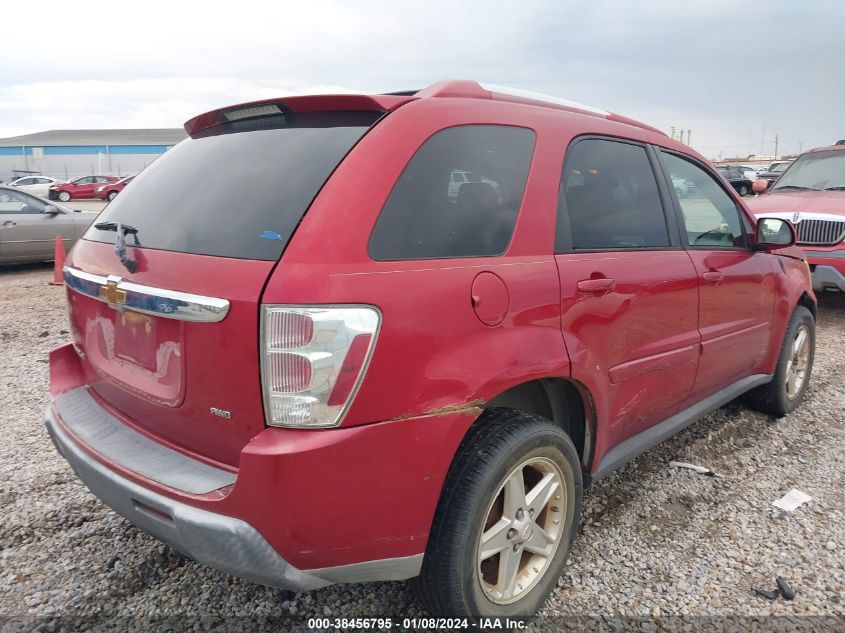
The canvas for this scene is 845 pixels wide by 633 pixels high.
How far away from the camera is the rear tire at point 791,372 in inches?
156

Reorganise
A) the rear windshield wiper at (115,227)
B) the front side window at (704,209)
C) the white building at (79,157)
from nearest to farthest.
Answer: the rear windshield wiper at (115,227) → the front side window at (704,209) → the white building at (79,157)

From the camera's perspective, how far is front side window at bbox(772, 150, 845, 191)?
301 inches

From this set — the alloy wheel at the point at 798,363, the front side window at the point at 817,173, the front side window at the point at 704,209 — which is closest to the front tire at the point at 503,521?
the front side window at the point at 704,209

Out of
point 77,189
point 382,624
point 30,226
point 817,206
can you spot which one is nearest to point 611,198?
point 382,624

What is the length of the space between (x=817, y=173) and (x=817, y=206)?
1.38 m

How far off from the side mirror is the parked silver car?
9.11 metres

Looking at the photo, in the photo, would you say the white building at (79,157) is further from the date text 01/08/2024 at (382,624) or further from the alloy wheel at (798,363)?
the date text 01/08/2024 at (382,624)

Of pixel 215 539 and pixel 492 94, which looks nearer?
pixel 215 539

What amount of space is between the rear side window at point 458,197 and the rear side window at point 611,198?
27 centimetres

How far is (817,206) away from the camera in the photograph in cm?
686

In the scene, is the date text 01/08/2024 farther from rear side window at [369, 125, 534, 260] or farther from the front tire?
rear side window at [369, 125, 534, 260]

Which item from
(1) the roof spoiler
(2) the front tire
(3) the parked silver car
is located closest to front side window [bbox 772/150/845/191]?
(2) the front tire

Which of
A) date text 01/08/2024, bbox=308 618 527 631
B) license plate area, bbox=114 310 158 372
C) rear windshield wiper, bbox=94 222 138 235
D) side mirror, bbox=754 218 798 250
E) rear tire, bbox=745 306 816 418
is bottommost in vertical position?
date text 01/08/2024, bbox=308 618 527 631

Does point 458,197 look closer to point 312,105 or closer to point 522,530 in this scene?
point 312,105
